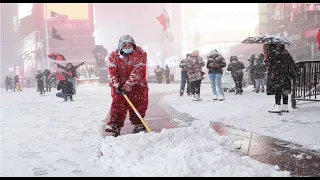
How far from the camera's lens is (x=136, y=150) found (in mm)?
3818

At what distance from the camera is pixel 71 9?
5934 centimetres

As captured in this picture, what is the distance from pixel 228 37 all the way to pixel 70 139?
6443cm

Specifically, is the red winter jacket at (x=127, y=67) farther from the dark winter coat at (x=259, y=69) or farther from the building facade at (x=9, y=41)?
the building facade at (x=9, y=41)

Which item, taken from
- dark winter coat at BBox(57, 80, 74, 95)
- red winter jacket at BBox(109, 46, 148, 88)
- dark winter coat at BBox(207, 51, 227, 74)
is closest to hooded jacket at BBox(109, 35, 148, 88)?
red winter jacket at BBox(109, 46, 148, 88)

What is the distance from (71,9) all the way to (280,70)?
5761 cm

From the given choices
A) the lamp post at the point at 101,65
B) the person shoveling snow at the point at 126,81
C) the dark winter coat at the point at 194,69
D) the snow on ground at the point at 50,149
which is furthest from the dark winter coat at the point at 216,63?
the lamp post at the point at 101,65

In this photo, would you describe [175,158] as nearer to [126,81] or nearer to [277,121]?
[126,81]

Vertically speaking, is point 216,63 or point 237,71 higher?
point 216,63

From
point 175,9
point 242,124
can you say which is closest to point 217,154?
point 242,124

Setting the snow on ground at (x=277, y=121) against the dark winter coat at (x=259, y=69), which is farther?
the dark winter coat at (x=259, y=69)

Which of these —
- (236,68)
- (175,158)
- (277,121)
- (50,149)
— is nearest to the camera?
(175,158)

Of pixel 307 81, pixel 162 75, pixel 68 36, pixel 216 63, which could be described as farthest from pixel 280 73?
pixel 68 36

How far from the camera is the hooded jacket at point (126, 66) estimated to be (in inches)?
209

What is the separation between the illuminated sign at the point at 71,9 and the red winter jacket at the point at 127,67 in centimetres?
5655
